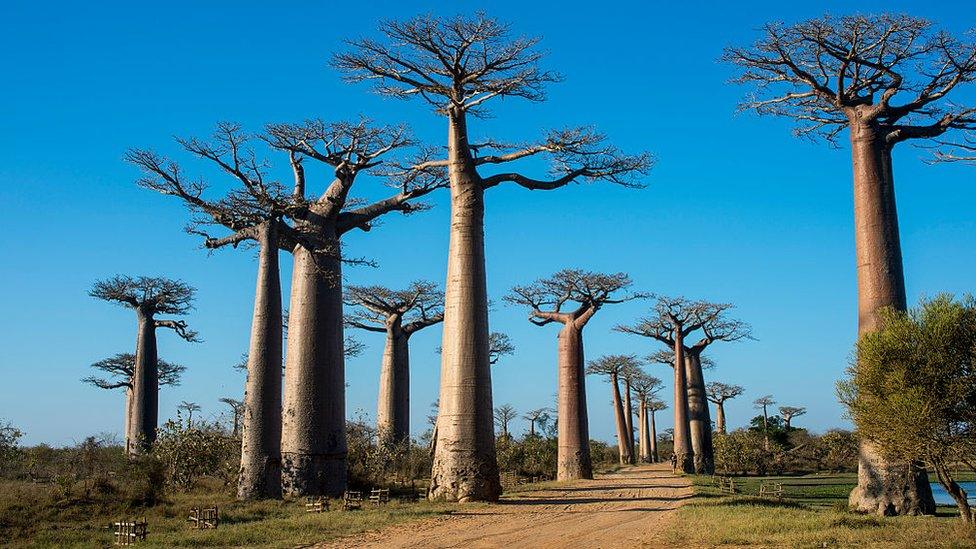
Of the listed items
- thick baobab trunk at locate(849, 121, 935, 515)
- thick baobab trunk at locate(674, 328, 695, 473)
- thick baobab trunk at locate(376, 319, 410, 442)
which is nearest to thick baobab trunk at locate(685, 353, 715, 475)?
thick baobab trunk at locate(674, 328, 695, 473)

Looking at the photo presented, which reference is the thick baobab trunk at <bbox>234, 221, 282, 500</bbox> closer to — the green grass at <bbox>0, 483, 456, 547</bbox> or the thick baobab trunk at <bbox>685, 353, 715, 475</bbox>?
the green grass at <bbox>0, 483, 456, 547</bbox>

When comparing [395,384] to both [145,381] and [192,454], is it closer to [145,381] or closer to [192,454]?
[145,381]

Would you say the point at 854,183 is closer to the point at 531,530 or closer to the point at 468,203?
the point at 468,203

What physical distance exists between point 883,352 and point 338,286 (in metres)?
8.94

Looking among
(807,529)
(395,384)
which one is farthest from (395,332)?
(807,529)

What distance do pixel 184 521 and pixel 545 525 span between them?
15.1 feet

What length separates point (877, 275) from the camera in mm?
12398

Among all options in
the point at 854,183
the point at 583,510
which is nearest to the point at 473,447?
the point at 583,510

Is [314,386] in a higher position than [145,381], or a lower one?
lower

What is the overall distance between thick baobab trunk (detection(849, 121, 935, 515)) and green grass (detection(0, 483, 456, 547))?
18.7ft

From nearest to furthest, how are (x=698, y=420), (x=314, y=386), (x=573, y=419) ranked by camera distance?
(x=314, y=386) → (x=573, y=419) → (x=698, y=420)

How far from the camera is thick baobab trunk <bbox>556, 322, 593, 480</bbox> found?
74.9ft

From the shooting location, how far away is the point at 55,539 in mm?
10211

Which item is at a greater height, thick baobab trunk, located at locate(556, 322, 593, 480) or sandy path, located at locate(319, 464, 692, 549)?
thick baobab trunk, located at locate(556, 322, 593, 480)
